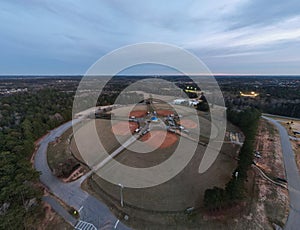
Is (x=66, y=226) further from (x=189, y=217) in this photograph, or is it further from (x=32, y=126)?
(x=32, y=126)

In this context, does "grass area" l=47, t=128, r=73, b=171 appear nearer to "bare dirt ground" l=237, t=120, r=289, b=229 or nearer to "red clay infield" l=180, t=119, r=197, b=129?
"bare dirt ground" l=237, t=120, r=289, b=229

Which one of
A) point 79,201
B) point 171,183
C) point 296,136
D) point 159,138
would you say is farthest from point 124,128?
point 296,136

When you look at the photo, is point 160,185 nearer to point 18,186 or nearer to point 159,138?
point 159,138

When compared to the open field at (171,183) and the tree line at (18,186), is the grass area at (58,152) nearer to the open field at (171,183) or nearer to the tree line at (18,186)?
the open field at (171,183)

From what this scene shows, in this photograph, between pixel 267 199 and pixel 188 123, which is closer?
pixel 267 199

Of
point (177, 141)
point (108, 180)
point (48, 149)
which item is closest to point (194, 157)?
point (177, 141)

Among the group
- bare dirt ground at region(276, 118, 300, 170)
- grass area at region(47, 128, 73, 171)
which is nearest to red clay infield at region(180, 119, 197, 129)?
bare dirt ground at region(276, 118, 300, 170)
